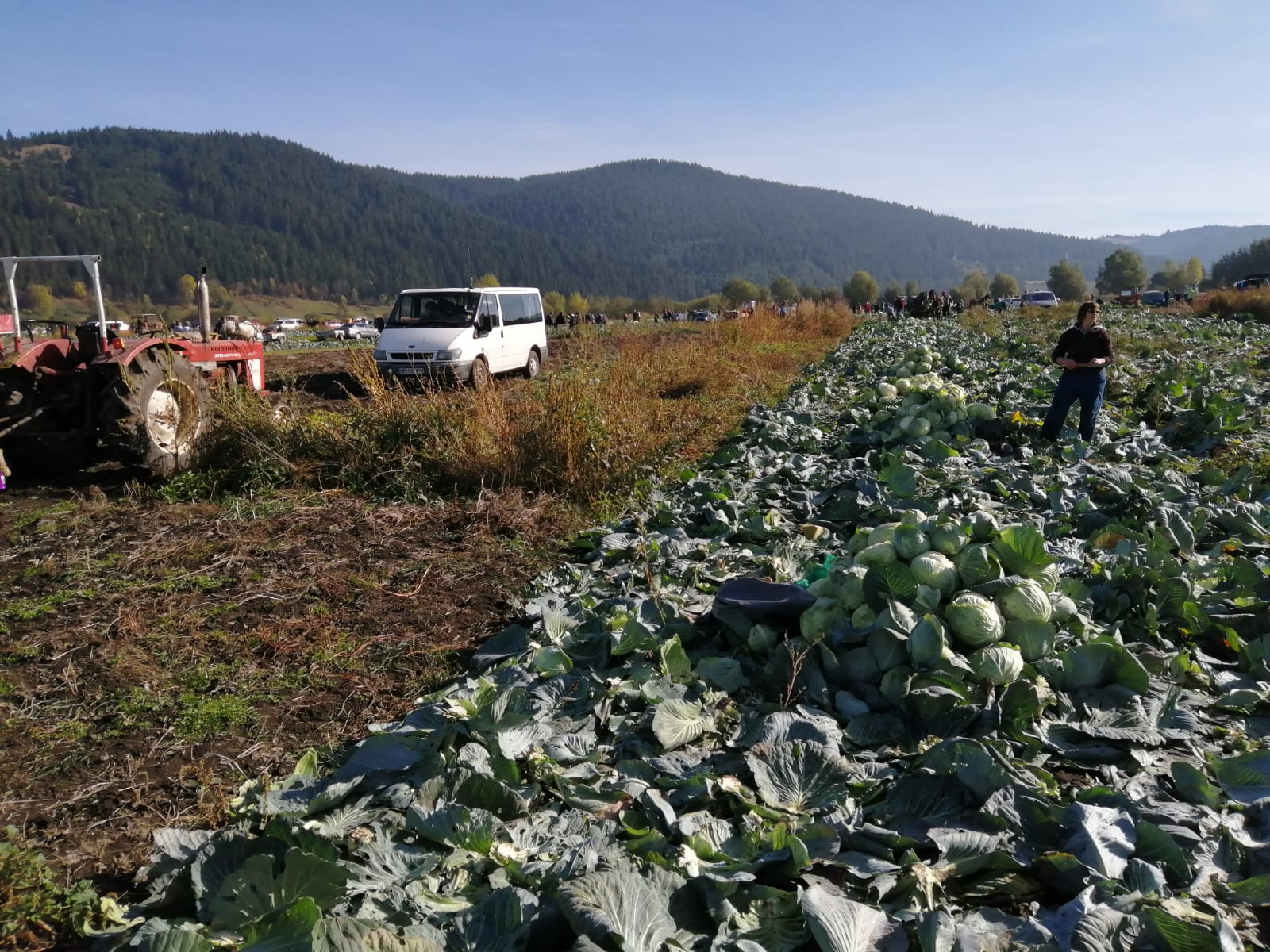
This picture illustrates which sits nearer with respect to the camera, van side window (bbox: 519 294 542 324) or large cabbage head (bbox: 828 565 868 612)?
large cabbage head (bbox: 828 565 868 612)

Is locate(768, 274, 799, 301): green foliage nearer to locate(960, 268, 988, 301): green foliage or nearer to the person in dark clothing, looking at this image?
locate(960, 268, 988, 301): green foliage

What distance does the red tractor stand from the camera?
7664mm

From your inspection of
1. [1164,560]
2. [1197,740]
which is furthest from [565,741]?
[1164,560]

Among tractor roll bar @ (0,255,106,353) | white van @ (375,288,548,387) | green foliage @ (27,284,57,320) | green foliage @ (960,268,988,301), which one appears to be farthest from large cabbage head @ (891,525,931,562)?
green foliage @ (960,268,988,301)

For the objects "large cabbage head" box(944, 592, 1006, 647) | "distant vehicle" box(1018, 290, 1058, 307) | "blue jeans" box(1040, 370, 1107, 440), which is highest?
"distant vehicle" box(1018, 290, 1058, 307)

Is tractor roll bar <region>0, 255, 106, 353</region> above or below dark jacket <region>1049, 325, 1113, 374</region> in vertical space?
above

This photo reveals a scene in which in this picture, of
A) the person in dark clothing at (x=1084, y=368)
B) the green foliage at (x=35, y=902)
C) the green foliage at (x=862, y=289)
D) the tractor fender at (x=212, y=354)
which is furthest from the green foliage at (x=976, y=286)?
the green foliage at (x=35, y=902)

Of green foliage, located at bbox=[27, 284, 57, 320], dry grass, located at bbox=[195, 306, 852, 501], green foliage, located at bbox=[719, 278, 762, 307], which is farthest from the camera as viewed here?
green foliage, located at bbox=[719, 278, 762, 307]

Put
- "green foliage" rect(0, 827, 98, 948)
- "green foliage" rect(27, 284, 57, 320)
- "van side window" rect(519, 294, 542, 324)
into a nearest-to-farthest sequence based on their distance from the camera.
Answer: "green foliage" rect(0, 827, 98, 948) → "van side window" rect(519, 294, 542, 324) → "green foliage" rect(27, 284, 57, 320)

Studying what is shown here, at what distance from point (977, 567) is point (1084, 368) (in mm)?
6058

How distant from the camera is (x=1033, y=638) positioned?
3.40 m

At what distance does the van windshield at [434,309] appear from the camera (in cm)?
1545

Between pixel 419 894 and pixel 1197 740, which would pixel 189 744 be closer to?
pixel 419 894

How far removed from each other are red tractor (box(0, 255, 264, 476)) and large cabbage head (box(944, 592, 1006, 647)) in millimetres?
7444
